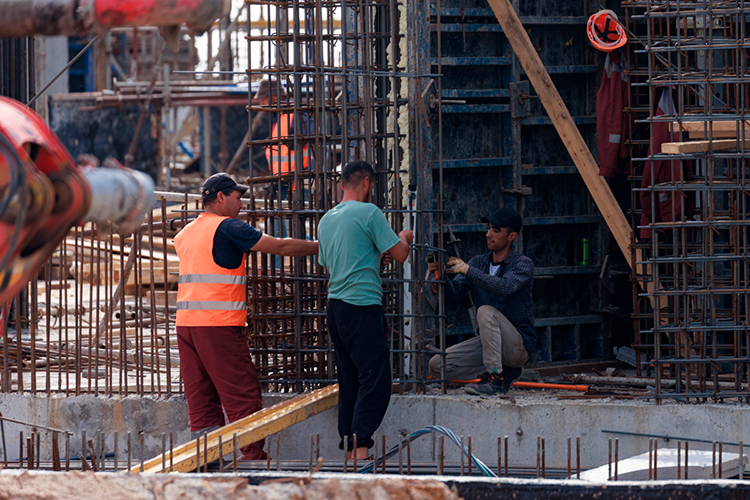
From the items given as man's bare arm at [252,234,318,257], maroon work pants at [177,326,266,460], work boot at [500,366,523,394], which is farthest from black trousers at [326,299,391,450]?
work boot at [500,366,523,394]

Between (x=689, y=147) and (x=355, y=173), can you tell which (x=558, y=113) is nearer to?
(x=689, y=147)

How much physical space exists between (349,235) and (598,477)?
2420 millimetres

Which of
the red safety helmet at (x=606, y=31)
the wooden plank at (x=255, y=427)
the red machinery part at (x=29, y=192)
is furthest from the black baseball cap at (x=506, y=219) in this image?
the red machinery part at (x=29, y=192)

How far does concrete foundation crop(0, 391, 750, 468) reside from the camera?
7746 mm

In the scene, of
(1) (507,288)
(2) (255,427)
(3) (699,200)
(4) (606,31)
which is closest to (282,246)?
(2) (255,427)

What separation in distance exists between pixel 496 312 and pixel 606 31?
→ 2.72 metres

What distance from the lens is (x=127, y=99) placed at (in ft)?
83.9

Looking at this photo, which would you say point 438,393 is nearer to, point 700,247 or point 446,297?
point 446,297

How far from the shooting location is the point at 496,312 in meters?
8.26

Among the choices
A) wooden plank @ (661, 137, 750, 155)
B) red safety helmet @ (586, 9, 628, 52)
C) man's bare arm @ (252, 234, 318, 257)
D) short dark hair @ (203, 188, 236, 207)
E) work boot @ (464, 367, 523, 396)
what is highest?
red safety helmet @ (586, 9, 628, 52)

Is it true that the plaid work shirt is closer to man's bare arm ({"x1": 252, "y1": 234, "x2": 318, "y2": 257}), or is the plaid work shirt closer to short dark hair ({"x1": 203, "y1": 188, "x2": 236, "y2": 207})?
man's bare arm ({"x1": 252, "y1": 234, "x2": 318, "y2": 257})

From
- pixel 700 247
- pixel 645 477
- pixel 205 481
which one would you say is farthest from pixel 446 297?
pixel 205 481

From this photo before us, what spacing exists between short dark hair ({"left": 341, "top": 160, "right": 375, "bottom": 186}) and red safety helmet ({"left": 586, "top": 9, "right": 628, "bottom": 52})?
2721mm

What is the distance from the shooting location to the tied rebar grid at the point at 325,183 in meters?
8.20
